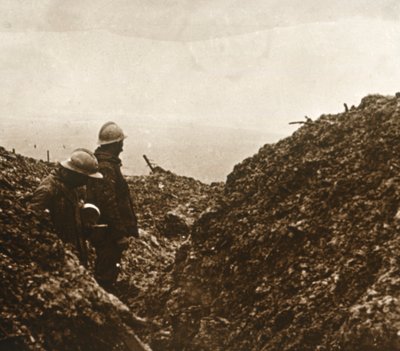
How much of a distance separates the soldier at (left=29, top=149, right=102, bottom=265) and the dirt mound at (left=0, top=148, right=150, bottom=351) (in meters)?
0.62

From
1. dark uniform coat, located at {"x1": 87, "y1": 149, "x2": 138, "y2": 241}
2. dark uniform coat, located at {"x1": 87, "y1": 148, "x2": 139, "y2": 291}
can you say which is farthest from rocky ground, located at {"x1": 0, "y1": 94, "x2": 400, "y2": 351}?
dark uniform coat, located at {"x1": 87, "y1": 149, "x2": 138, "y2": 241}

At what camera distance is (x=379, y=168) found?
595cm

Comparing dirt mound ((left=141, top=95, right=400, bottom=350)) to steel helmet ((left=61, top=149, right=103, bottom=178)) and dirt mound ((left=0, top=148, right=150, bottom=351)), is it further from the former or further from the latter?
steel helmet ((left=61, top=149, right=103, bottom=178))

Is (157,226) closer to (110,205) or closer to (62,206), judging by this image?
(110,205)

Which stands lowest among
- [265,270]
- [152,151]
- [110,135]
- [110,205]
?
[265,270]

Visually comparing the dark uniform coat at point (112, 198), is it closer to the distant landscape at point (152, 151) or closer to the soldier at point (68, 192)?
the soldier at point (68, 192)

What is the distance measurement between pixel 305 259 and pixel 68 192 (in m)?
2.50

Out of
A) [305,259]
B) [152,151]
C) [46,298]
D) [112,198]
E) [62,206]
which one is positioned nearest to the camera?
[46,298]

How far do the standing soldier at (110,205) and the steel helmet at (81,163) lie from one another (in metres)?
0.86

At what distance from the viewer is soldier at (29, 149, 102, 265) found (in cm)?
546

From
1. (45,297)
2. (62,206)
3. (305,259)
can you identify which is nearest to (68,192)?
(62,206)

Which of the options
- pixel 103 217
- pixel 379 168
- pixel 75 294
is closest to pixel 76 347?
pixel 75 294

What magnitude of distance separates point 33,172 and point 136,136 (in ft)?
482

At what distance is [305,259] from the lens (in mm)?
5402
